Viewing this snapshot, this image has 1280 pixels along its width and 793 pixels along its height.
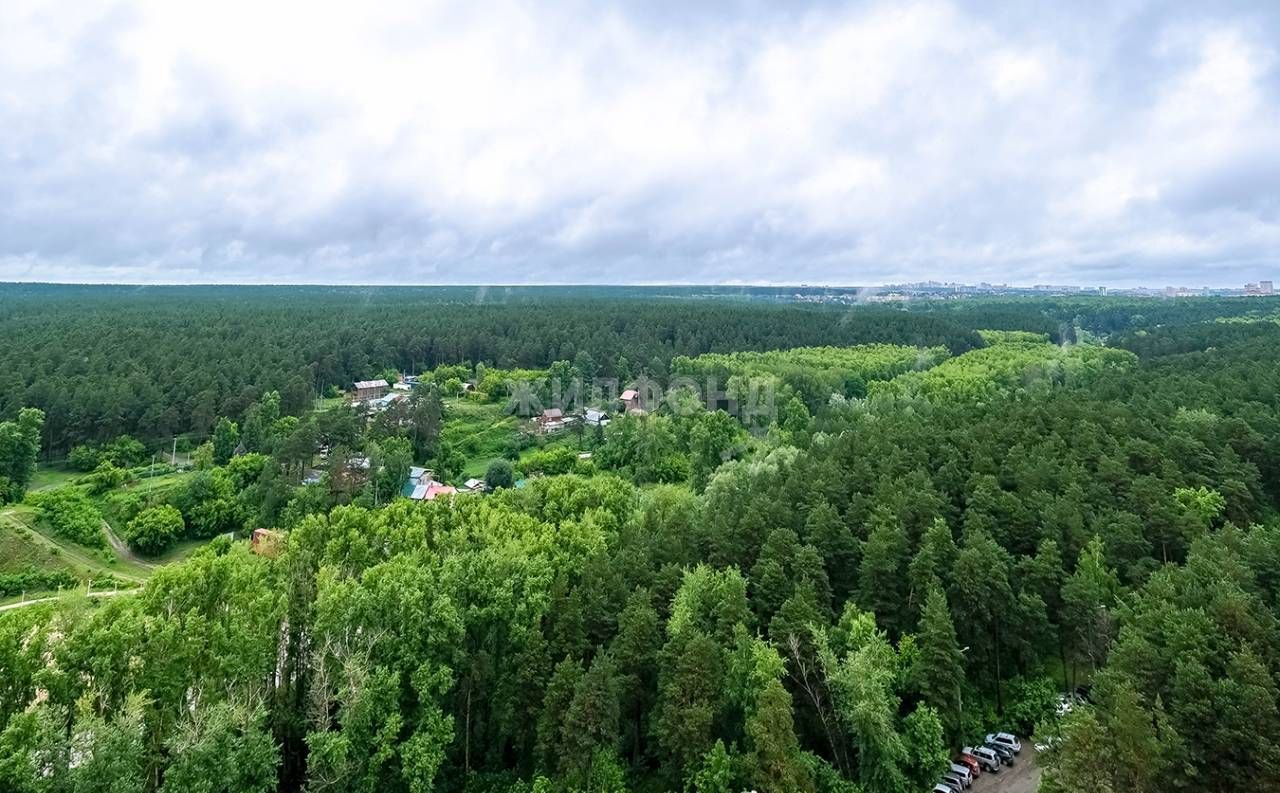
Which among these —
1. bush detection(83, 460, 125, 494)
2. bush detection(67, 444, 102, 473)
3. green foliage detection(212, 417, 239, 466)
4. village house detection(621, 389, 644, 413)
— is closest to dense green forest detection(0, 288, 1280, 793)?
bush detection(83, 460, 125, 494)

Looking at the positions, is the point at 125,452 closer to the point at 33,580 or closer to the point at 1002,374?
the point at 33,580

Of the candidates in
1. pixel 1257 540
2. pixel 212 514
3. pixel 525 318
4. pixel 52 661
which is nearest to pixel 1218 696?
pixel 1257 540

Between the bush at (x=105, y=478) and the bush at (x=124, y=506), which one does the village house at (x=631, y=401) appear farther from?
the bush at (x=105, y=478)

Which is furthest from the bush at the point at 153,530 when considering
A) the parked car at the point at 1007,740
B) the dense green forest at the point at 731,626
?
the parked car at the point at 1007,740

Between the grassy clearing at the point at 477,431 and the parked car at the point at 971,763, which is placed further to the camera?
the grassy clearing at the point at 477,431

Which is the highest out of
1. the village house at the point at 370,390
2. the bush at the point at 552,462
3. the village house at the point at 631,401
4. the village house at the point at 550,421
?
the village house at the point at 370,390
